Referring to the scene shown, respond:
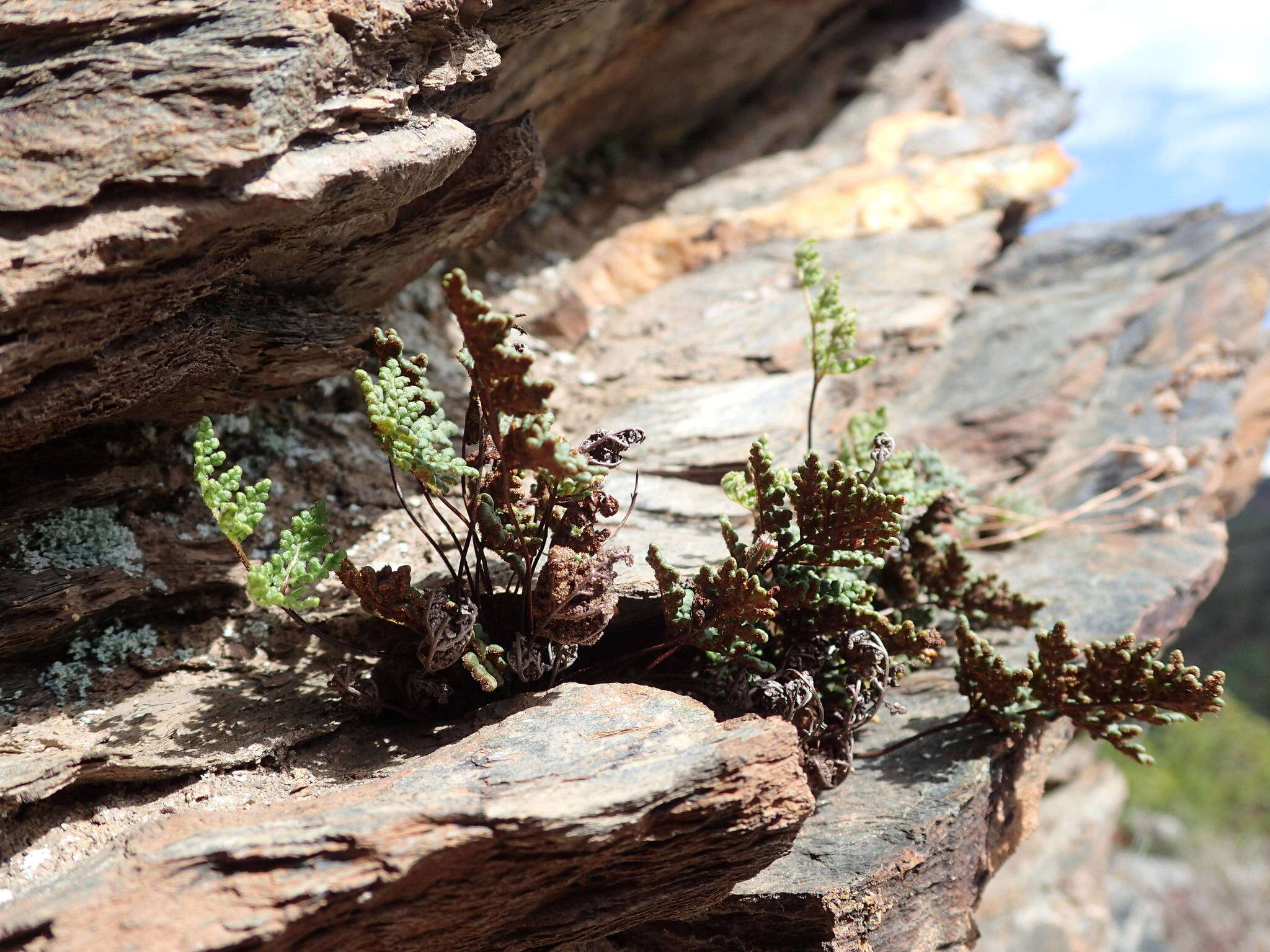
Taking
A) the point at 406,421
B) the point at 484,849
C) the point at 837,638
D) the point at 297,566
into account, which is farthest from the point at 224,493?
the point at 837,638

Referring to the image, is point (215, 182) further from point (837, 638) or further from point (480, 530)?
point (837, 638)

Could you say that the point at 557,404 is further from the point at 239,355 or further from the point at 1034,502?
the point at 1034,502

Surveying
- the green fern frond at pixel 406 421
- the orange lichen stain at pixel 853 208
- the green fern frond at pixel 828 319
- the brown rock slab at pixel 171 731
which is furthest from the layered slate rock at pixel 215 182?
the orange lichen stain at pixel 853 208

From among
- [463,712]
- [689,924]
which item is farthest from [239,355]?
[689,924]

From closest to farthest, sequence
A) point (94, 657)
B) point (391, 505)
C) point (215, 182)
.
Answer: point (215, 182) → point (94, 657) → point (391, 505)

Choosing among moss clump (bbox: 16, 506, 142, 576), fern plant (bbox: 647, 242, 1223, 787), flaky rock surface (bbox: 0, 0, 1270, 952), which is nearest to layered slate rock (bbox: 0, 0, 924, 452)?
flaky rock surface (bbox: 0, 0, 1270, 952)

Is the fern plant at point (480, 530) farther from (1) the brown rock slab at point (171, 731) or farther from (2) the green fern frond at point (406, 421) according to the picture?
(1) the brown rock slab at point (171, 731)
